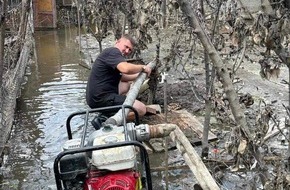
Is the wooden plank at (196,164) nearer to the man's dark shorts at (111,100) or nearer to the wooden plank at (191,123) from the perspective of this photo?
the man's dark shorts at (111,100)

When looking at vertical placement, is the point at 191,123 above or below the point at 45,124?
above

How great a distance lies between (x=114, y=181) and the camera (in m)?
3.26

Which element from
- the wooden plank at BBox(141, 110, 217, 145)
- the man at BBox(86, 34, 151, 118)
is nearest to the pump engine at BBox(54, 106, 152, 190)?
the man at BBox(86, 34, 151, 118)

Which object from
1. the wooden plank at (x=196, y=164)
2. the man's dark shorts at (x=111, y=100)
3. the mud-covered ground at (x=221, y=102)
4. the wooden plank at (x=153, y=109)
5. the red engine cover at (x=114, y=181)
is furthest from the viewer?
the wooden plank at (x=153, y=109)

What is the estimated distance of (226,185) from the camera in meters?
5.16

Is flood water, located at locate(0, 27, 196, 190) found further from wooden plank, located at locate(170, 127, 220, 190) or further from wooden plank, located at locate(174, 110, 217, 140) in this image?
wooden plank, located at locate(170, 127, 220, 190)

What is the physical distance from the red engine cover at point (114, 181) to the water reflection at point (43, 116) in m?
2.04

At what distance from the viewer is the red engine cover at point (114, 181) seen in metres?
3.23

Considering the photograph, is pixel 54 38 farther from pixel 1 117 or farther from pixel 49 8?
pixel 1 117

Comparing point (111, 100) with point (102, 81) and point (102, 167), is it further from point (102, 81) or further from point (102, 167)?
point (102, 167)

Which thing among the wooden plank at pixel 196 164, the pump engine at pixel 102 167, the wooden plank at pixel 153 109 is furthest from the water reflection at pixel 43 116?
the wooden plank at pixel 196 164

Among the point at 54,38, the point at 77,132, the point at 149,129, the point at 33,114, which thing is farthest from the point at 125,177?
the point at 54,38

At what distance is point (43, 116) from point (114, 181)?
5.05 m

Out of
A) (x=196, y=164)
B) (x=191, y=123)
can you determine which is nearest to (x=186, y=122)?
(x=191, y=123)
